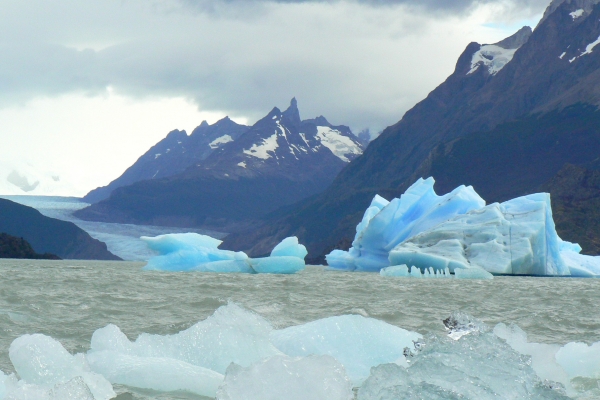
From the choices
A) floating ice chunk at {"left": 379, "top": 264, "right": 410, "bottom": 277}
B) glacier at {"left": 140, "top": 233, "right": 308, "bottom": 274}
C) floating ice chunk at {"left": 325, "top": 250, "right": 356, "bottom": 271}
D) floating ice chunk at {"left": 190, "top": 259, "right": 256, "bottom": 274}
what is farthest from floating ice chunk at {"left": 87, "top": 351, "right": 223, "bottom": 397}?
floating ice chunk at {"left": 325, "top": 250, "right": 356, "bottom": 271}

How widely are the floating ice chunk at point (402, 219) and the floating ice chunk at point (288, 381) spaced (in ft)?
A: 84.0

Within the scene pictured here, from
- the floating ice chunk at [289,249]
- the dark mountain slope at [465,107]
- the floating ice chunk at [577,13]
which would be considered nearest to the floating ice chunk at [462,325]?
the floating ice chunk at [289,249]

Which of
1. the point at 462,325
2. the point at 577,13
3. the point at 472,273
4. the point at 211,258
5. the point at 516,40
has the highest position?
the point at 516,40

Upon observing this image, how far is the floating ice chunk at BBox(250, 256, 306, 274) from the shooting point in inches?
1076

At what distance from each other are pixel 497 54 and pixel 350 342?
157156mm

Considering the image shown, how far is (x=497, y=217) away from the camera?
2691cm

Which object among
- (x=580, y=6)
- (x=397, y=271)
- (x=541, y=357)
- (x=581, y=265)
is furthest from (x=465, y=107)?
(x=541, y=357)

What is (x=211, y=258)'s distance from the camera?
29453 mm

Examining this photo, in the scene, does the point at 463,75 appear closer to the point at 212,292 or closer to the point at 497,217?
the point at 497,217

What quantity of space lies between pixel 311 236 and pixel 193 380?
122531 millimetres

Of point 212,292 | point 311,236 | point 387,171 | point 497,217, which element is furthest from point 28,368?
point 387,171

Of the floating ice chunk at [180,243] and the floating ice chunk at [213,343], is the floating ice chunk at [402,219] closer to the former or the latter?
the floating ice chunk at [180,243]

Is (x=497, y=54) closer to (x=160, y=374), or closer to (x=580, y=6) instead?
(x=580, y=6)

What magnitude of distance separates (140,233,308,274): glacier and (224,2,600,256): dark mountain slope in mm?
75565
